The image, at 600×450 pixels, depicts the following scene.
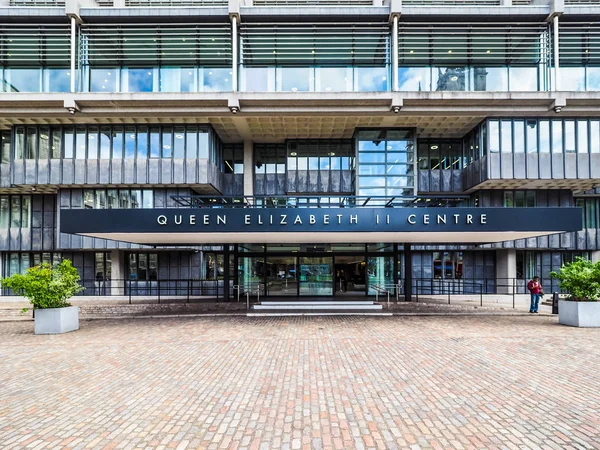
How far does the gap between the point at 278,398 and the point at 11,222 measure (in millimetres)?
26814

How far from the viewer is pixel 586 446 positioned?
15.1ft

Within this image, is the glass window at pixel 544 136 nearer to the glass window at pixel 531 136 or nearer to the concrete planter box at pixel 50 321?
the glass window at pixel 531 136

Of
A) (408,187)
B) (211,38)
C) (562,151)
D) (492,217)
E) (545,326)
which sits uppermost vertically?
(211,38)

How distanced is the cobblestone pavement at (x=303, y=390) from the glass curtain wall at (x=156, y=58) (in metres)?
16.5

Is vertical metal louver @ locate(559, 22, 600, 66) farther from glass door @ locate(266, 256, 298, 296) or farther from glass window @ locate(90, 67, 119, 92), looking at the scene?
glass window @ locate(90, 67, 119, 92)

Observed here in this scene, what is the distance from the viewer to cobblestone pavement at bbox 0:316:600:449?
16.1ft

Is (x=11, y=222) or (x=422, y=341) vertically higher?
(x=11, y=222)

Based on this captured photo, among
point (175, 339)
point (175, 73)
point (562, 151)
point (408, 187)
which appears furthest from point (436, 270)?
point (175, 73)

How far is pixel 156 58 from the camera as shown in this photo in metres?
22.2

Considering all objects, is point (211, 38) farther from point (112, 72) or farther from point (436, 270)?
point (436, 270)

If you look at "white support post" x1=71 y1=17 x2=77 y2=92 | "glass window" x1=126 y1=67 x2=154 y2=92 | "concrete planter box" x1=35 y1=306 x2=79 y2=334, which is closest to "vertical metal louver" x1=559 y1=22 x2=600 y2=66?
"glass window" x1=126 y1=67 x2=154 y2=92

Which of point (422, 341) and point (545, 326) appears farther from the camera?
point (545, 326)

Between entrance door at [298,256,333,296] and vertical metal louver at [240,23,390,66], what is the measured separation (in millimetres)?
12027

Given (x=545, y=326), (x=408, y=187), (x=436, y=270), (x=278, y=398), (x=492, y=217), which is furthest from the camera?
(x=436, y=270)
